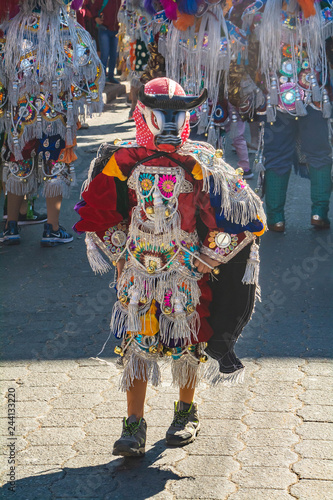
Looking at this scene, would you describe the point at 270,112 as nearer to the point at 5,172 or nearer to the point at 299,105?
the point at 299,105

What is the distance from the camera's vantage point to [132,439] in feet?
10.8

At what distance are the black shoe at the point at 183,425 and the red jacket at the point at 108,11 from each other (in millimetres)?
9189

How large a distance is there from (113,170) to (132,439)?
115cm

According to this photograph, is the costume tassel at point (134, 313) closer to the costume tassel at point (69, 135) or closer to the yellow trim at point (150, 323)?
the yellow trim at point (150, 323)

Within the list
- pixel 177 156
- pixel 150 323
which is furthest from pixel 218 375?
pixel 177 156

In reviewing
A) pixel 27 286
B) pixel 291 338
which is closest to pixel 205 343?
pixel 291 338

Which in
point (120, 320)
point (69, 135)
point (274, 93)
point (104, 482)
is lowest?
point (104, 482)

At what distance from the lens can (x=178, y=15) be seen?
5906mm

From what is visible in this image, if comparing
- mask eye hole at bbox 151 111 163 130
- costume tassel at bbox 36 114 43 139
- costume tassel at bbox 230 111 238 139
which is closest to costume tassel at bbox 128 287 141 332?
mask eye hole at bbox 151 111 163 130

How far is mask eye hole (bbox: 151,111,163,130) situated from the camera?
321 centimetres

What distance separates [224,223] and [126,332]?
0.65m

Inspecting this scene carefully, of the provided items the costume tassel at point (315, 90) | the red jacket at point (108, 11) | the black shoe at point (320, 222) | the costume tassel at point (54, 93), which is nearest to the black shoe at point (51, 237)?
the costume tassel at point (54, 93)

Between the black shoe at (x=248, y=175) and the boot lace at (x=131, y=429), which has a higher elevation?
the black shoe at (x=248, y=175)

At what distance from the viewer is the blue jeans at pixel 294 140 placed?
20.1 feet
